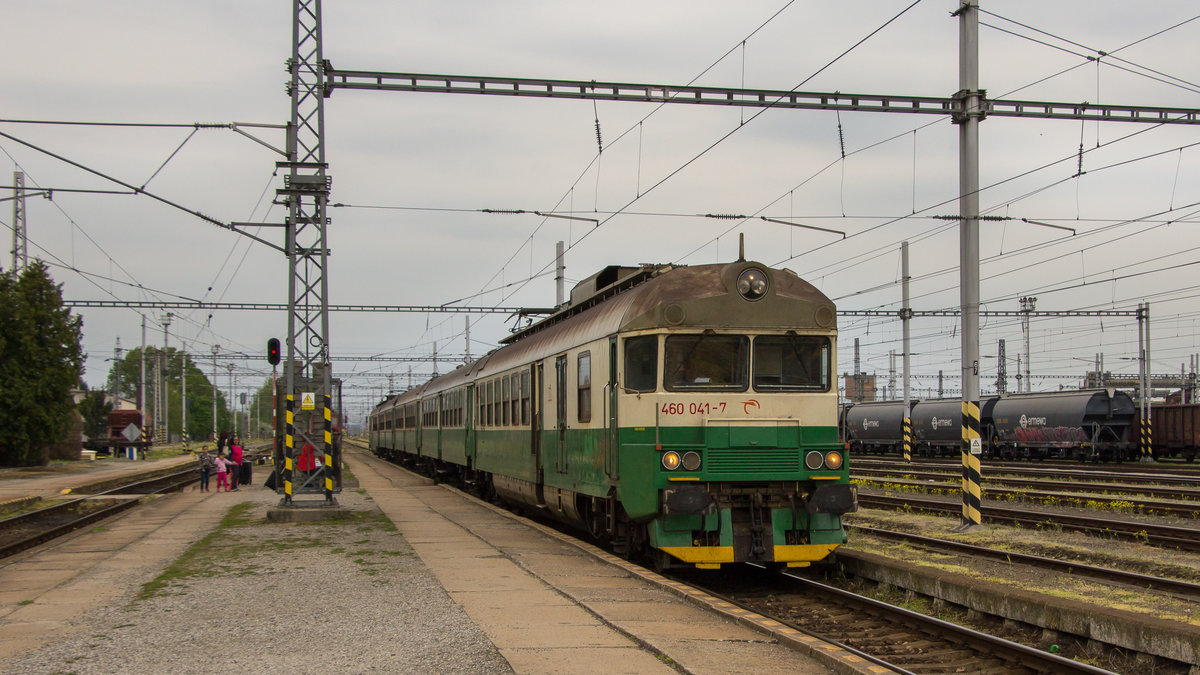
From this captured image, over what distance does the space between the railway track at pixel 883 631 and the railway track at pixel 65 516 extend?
1125 cm

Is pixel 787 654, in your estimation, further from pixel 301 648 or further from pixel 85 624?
pixel 85 624

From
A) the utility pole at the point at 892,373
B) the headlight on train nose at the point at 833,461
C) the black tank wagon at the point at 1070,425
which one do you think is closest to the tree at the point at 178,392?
the utility pole at the point at 892,373

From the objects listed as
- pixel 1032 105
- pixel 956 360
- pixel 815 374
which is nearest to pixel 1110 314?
pixel 956 360

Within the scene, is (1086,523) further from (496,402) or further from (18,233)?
(18,233)

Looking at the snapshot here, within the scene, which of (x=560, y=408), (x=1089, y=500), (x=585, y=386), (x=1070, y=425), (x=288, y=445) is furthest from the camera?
(x=1070, y=425)

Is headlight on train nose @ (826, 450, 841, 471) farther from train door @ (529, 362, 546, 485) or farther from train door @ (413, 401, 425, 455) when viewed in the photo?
train door @ (413, 401, 425, 455)

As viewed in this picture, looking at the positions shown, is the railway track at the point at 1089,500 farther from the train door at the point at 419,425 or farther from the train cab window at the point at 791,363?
the train door at the point at 419,425

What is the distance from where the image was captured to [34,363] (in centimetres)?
4275

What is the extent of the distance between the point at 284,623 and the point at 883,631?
17.3 feet

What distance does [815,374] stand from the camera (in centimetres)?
1194

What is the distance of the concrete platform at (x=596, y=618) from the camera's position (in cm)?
767

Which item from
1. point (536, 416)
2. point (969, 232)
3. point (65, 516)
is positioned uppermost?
point (969, 232)

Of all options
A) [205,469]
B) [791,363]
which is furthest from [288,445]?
[205,469]

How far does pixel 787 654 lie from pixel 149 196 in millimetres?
15835
